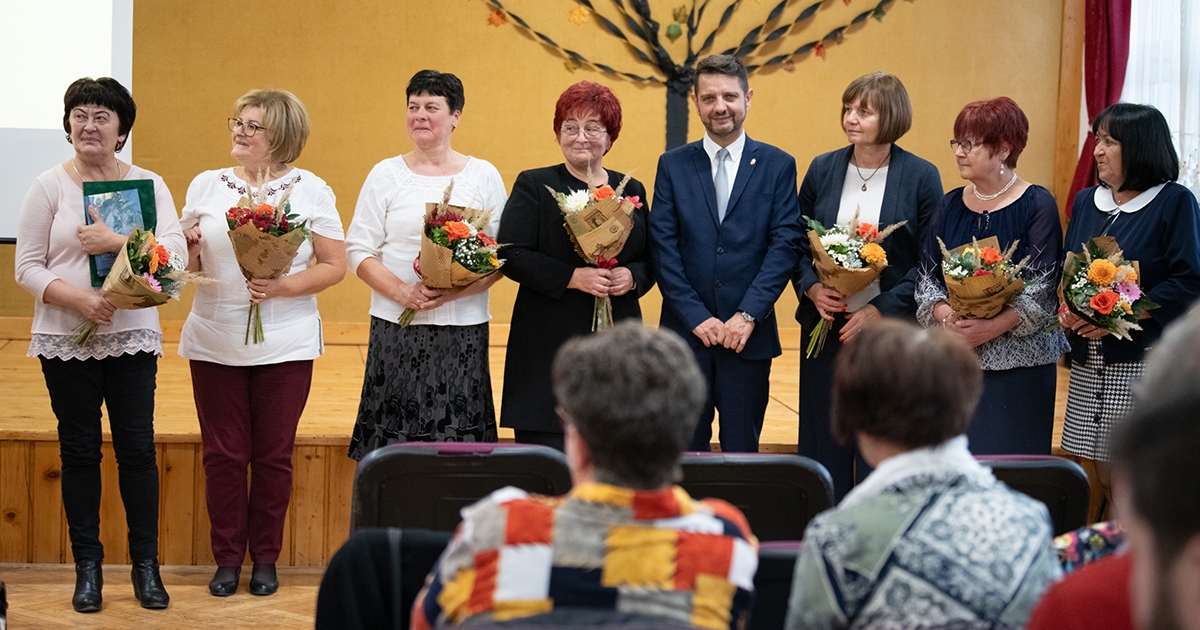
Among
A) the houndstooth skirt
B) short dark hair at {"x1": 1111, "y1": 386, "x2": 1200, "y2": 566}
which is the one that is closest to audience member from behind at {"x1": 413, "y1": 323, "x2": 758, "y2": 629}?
short dark hair at {"x1": 1111, "y1": 386, "x2": 1200, "y2": 566}

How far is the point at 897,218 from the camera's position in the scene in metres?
3.45

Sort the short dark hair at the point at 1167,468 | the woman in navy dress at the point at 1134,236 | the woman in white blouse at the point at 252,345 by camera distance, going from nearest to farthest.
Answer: the short dark hair at the point at 1167,468, the woman in navy dress at the point at 1134,236, the woman in white blouse at the point at 252,345

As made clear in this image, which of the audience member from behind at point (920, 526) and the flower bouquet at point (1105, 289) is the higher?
the flower bouquet at point (1105, 289)

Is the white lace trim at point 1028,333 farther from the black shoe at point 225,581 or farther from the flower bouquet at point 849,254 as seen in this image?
the black shoe at point 225,581

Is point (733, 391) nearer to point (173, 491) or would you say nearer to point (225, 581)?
point (225, 581)

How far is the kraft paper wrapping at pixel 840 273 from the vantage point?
10.5ft

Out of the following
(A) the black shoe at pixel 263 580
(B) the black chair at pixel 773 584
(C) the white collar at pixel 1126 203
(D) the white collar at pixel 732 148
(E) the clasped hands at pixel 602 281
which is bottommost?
(A) the black shoe at pixel 263 580

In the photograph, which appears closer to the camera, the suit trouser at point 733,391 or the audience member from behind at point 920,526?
the audience member from behind at point 920,526

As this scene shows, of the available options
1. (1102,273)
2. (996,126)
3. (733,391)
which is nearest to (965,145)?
(996,126)

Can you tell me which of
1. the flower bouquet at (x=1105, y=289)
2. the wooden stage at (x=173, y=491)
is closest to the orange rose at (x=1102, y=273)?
the flower bouquet at (x=1105, y=289)

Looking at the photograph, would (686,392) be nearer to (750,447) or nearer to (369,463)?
(369,463)

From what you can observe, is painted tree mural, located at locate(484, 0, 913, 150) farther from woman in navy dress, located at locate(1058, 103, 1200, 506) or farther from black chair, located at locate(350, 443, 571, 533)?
black chair, located at locate(350, 443, 571, 533)

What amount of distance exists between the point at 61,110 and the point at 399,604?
15.1ft

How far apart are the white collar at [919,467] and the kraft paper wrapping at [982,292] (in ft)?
5.91
